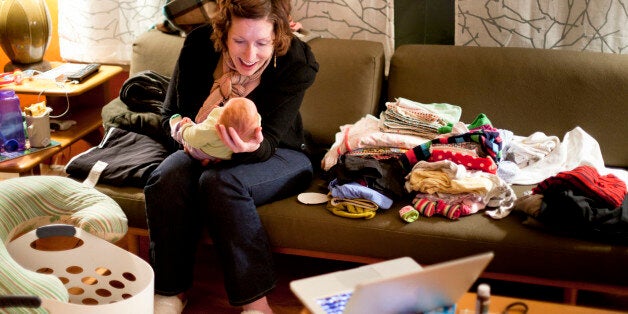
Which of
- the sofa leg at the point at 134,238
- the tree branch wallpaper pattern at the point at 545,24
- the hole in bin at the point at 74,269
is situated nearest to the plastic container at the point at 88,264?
the hole in bin at the point at 74,269

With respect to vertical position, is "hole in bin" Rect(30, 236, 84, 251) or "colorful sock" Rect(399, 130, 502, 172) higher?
"colorful sock" Rect(399, 130, 502, 172)

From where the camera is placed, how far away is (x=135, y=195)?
219cm

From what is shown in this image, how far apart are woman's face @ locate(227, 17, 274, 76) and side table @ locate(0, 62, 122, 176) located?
0.77m

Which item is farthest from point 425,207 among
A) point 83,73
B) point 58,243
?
point 83,73

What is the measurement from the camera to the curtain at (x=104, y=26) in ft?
9.92

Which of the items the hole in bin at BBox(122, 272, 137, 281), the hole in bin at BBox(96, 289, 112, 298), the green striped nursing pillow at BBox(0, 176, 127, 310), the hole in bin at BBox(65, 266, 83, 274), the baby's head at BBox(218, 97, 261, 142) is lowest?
the hole in bin at BBox(96, 289, 112, 298)

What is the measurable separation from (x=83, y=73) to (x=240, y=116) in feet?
3.51

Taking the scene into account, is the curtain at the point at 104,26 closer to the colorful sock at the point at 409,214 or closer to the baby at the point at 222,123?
the baby at the point at 222,123

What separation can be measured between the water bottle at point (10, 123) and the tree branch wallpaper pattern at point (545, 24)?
63.6 inches

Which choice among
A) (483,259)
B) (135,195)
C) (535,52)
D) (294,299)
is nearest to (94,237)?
(135,195)

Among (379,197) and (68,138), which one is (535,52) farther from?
(68,138)

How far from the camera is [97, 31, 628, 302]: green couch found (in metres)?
1.95

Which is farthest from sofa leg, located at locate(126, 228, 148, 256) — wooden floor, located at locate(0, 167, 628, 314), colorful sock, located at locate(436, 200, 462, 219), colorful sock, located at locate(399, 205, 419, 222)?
colorful sock, located at locate(436, 200, 462, 219)

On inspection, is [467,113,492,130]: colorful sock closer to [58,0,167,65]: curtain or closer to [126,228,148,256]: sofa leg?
[126,228,148,256]: sofa leg
